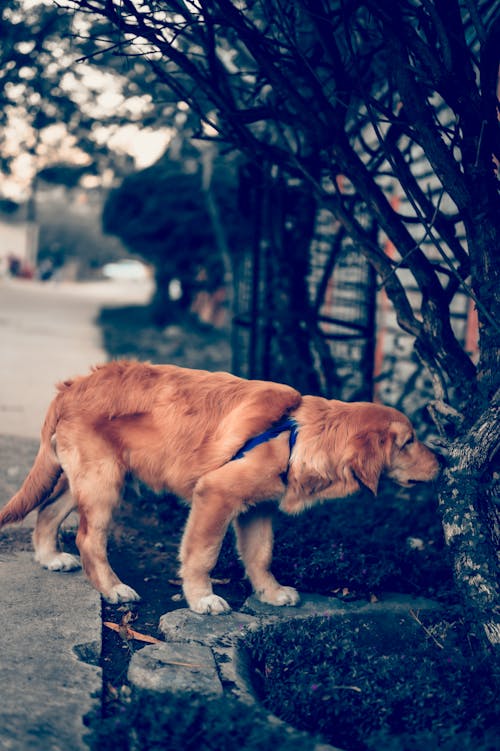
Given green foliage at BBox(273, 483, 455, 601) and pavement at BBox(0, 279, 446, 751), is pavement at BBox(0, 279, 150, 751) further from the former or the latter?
green foliage at BBox(273, 483, 455, 601)

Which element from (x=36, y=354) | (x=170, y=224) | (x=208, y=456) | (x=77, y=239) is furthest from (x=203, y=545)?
(x=77, y=239)

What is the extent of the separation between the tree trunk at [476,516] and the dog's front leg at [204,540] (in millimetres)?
1047

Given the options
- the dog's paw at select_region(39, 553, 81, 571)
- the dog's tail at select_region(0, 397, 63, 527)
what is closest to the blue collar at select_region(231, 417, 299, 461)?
the dog's tail at select_region(0, 397, 63, 527)

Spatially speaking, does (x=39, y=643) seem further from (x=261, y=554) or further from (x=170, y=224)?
(x=170, y=224)

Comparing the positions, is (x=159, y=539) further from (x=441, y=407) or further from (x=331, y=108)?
(x=331, y=108)

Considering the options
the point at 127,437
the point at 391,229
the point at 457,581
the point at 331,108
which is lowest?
the point at 457,581

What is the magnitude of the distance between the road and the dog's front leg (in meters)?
4.14

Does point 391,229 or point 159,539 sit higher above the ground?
point 391,229

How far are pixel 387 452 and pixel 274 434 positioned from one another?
1.86ft

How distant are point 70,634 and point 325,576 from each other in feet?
4.94

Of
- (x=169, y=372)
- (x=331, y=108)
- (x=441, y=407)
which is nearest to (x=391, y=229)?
(x=331, y=108)

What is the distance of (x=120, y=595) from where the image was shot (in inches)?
165

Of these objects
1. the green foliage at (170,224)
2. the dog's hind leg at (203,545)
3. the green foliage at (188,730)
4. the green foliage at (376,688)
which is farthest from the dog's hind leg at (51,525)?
the green foliage at (170,224)

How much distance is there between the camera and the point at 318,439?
13.2ft
